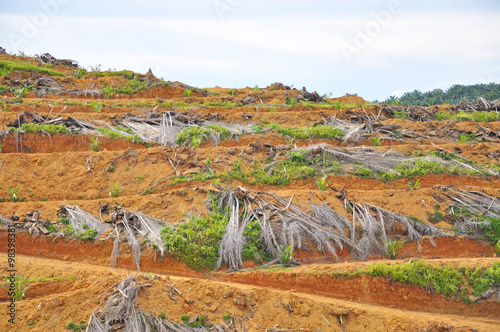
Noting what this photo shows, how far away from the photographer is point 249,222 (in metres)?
9.35

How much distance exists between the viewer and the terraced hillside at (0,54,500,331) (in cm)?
688

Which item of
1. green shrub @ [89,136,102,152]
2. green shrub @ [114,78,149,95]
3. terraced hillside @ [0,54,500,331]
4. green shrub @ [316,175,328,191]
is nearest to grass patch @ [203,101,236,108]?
terraced hillside @ [0,54,500,331]

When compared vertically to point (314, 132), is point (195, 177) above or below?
below

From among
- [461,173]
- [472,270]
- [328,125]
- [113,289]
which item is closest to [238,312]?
[113,289]

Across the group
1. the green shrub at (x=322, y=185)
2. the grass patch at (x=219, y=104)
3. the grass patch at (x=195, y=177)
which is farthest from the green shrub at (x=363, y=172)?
the grass patch at (x=219, y=104)

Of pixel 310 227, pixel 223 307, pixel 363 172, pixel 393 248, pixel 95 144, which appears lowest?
pixel 223 307

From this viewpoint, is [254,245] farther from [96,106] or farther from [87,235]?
[96,106]

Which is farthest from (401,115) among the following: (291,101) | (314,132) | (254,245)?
(254,245)

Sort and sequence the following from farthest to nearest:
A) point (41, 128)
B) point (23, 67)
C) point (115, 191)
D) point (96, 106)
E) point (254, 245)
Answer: point (23, 67) → point (96, 106) → point (41, 128) → point (115, 191) → point (254, 245)

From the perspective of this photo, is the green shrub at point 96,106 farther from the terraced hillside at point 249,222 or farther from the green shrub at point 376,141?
the green shrub at point 376,141

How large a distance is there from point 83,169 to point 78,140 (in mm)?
2060

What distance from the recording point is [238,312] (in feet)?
22.2

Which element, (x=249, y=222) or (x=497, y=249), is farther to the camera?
(x=497, y=249)

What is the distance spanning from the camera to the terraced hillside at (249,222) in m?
6.88
